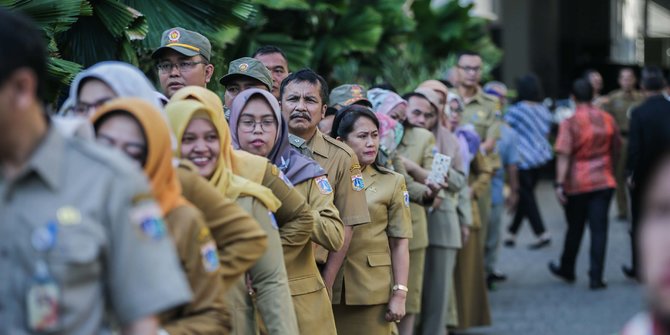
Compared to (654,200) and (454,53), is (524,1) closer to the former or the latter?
(454,53)

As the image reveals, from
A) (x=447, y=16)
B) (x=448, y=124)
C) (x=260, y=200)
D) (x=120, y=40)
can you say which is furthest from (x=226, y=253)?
(x=447, y=16)

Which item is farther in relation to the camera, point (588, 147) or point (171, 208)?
point (588, 147)

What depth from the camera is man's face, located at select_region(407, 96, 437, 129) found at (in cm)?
959

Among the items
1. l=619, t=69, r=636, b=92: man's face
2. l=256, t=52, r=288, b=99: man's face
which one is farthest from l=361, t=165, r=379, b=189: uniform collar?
l=619, t=69, r=636, b=92: man's face

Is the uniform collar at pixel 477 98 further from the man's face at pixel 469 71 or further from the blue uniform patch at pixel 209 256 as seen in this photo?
the blue uniform patch at pixel 209 256

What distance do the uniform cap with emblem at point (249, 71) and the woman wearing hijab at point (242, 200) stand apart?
7.14 feet

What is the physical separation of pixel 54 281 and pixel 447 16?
577 inches

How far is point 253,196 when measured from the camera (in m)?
5.00

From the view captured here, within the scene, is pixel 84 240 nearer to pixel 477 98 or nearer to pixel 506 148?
pixel 477 98

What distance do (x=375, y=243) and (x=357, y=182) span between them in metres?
0.59

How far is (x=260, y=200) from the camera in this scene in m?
5.02

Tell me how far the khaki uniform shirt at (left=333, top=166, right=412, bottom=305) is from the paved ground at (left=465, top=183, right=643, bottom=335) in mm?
3345

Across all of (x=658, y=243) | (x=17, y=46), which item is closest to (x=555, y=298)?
(x=17, y=46)

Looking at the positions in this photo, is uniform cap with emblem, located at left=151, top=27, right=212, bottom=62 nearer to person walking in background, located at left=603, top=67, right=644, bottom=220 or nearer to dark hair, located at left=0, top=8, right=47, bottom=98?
dark hair, located at left=0, top=8, right=47, bottom=98
